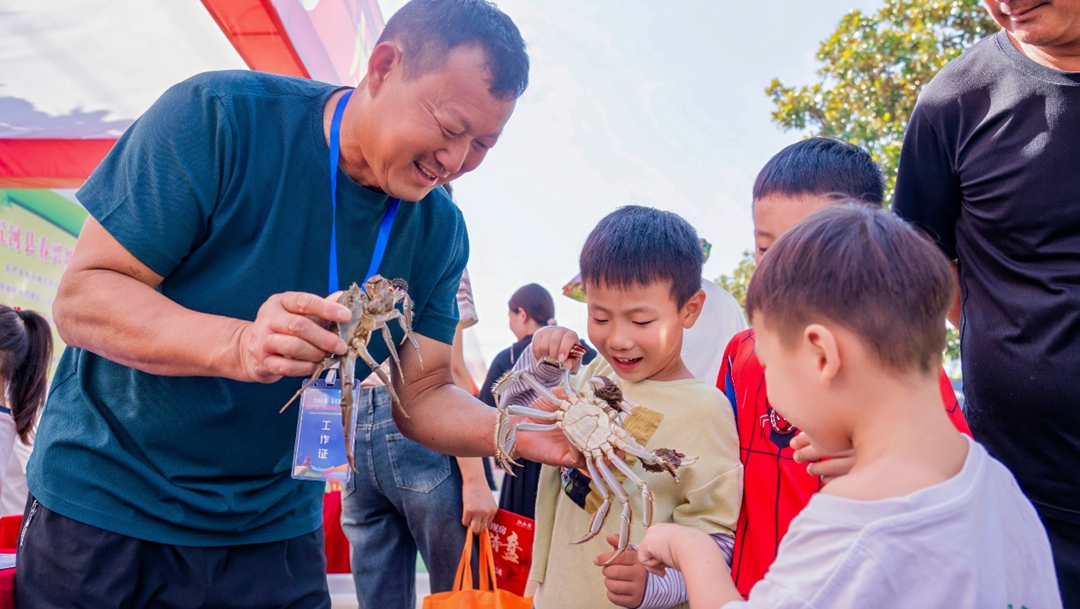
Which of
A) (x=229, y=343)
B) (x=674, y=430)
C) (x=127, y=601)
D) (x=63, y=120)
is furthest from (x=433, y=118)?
(x=63, y=120)

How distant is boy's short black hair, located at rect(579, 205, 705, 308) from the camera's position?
85.1 inches

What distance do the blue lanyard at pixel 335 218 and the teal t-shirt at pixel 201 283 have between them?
0.02m

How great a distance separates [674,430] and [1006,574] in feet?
3.07

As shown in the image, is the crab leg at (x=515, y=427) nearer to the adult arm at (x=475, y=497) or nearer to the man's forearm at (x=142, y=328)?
the man's forearm at (x=142, y=328)

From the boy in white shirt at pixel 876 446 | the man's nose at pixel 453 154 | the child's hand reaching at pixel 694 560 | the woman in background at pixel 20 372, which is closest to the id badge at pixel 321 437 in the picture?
the man's nose at pixel 453 154

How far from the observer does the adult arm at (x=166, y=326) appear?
4.66ft

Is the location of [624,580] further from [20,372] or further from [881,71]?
[881,71]

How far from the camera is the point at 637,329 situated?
2.12 m

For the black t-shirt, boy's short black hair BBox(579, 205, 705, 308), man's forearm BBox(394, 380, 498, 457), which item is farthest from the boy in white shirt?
man's forearm BBox(394, 380, 498, 457)

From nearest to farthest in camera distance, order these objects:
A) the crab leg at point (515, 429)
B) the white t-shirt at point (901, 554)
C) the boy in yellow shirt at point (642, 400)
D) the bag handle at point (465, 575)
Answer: the white t-shirt at point (901, 554) < the boy in yellow shirt at point (642, 400) < the crab leg at point (515, 429) < the bag handle at point (465, 575)

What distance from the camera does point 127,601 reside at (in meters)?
1.77

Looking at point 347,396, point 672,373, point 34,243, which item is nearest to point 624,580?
point 672,373

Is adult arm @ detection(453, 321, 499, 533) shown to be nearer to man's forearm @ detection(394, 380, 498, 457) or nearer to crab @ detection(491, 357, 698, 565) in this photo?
man's forearm @ detection(394, 380, 498, 457)

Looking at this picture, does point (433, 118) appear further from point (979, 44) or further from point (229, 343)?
point (979, 44)
